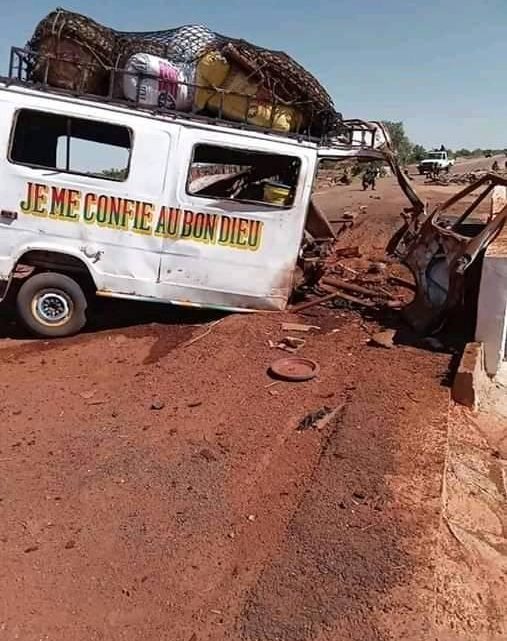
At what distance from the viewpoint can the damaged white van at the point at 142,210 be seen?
640 centimetres

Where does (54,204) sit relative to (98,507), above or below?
above

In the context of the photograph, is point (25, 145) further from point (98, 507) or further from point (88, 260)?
point (98, 507)

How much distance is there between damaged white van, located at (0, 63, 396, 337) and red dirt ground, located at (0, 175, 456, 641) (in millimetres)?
810

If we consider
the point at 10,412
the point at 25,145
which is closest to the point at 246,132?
the point at 25,145

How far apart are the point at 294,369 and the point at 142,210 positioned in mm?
2244

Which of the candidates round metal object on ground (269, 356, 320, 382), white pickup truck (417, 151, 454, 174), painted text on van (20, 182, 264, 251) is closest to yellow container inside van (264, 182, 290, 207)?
painted text on van (20, 182, 264, 251)

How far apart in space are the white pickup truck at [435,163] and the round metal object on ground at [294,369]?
3815cm

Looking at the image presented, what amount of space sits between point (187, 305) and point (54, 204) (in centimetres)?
164

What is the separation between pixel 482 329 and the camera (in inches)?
248

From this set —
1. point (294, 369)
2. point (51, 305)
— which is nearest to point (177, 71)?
point (51, 305)

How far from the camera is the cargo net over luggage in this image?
6473mm

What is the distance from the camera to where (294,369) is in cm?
574

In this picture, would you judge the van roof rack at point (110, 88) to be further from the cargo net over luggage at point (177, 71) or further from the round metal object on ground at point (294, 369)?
the round metal object on ground at point (294, 369)

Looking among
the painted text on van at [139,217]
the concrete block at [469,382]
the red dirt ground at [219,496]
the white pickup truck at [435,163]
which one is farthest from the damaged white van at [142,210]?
the white pickup truck at [435,163]
